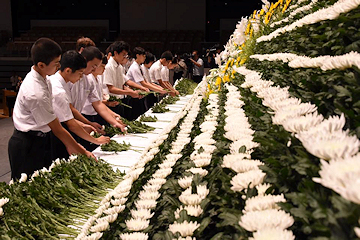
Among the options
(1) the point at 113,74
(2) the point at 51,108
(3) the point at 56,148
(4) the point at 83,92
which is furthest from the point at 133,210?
(1) the point at 113,74

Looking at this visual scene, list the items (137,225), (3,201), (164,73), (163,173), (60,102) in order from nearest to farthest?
(137,225) < (163,173) < (3,201) < (60,102) < (164,73)

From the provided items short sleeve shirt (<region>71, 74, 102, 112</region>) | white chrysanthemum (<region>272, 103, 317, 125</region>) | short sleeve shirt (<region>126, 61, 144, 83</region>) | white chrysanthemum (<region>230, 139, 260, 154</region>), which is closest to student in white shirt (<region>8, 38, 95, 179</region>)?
short sleeve shirt (<region>71, 74, 102, 112</region>)

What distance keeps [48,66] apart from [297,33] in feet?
4.81

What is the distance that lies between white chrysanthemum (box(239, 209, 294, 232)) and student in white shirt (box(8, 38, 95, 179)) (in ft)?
6.09

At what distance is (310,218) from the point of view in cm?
52

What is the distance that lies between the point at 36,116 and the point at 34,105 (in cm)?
7

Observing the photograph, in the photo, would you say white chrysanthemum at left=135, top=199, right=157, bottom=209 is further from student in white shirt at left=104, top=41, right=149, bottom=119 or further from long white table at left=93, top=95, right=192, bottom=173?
student in white shirt at left=104, top=41, right=149, bottom=119

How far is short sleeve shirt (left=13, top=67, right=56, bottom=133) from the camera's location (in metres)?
2.32

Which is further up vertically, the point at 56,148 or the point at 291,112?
the point at 291,112

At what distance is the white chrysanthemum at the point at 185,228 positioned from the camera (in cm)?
73

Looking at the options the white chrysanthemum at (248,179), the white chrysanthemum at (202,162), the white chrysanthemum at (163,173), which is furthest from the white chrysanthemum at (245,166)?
the white chrysanthemum at (163,173)

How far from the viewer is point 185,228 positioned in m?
0.73

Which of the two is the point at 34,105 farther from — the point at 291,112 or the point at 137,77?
the point at 137,77

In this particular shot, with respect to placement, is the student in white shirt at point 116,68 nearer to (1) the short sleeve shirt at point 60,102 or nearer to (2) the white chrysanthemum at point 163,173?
(1) the short sleeve shirt at point 60,102
